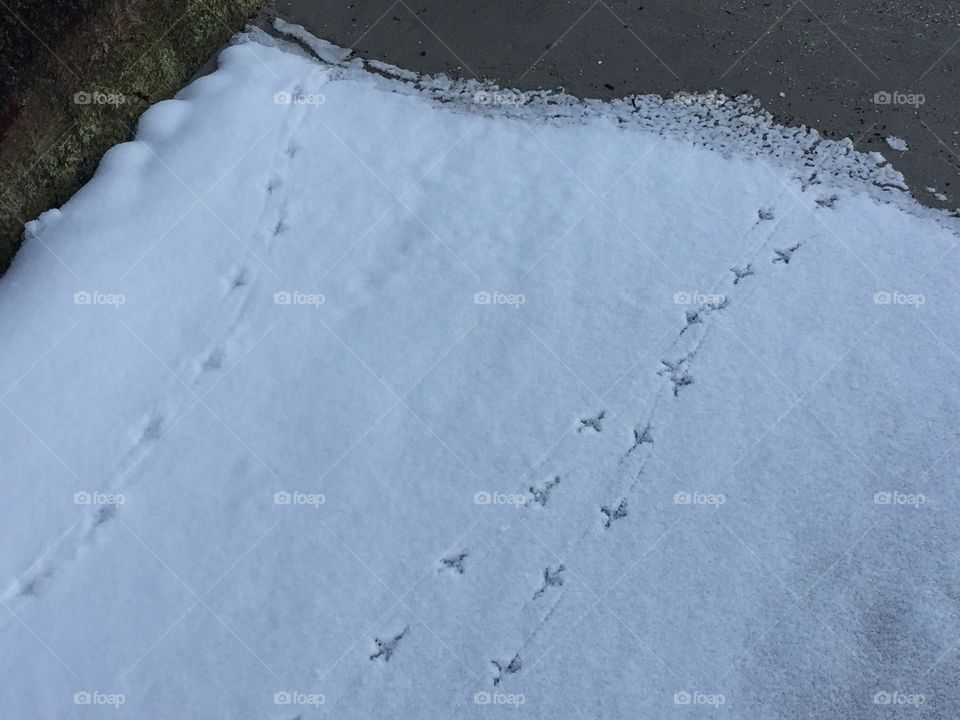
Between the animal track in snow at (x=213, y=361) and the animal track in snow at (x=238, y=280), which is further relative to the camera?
the animal track in snow at (x=238, y=280)

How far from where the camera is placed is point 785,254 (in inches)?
231

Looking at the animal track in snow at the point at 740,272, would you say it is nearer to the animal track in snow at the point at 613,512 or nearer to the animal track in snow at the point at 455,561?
the animal track in snow at the point at 613,512

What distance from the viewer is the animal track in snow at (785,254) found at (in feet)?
19.2

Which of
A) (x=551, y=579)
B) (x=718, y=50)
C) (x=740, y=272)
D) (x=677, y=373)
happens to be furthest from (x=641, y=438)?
(x=718, y=50)

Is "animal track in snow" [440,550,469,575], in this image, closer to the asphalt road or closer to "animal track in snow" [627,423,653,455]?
"animal track in snow" [627,423,653,455]

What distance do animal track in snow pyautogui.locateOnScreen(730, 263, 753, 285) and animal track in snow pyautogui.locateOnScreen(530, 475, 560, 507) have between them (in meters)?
2.23

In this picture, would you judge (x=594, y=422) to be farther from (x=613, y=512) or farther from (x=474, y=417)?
(x=474, y=417)

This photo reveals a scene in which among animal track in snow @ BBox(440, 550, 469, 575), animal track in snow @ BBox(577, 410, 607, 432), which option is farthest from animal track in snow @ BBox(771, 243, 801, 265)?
animal track in snow @ BBox(440, 550, 469, 575)

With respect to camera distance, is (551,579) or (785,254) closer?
(551,579)

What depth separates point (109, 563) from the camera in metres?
5.24

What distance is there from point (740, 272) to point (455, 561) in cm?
325

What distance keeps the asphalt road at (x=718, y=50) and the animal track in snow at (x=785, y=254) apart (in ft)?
3.95

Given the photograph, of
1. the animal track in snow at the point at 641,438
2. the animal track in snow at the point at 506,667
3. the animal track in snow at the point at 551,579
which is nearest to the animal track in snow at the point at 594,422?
the animal track in snow at the point at 641,438

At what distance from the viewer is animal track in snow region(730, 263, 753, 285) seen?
5797mm
